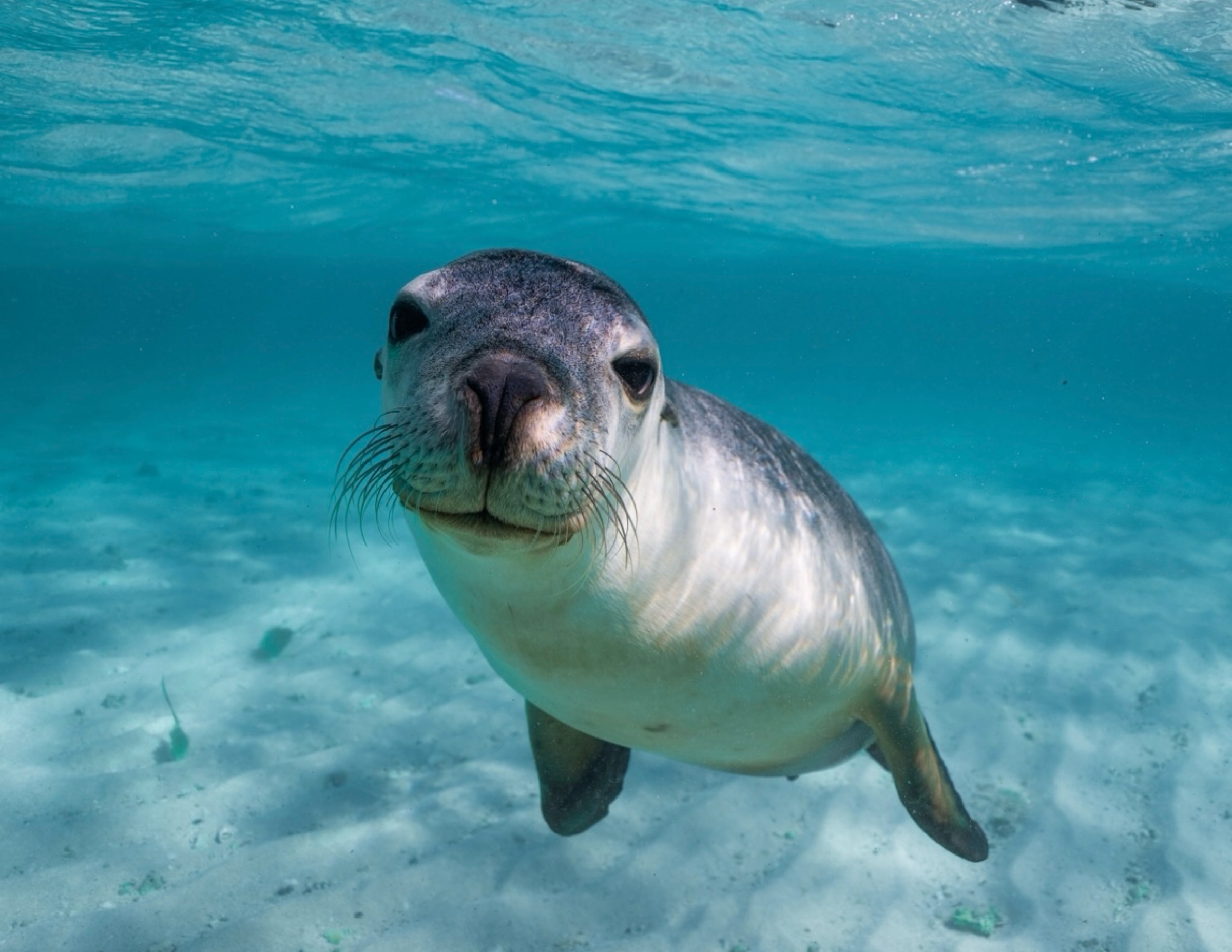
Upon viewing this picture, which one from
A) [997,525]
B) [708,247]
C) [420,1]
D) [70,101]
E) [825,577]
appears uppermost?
[420,1]

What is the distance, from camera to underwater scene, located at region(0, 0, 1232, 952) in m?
2.16

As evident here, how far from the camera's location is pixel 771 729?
2.67 m

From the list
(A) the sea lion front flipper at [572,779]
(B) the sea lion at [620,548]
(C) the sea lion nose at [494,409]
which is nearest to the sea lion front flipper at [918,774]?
(B) the sea lion at [620,548]

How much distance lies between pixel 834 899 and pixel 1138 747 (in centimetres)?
255

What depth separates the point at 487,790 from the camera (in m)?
4.39

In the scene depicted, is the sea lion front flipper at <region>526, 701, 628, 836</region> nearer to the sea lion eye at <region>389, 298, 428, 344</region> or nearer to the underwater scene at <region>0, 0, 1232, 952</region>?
the underwater scene at <region>0, 0, 1232, 952</region>

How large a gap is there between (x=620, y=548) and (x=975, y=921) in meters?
2.81

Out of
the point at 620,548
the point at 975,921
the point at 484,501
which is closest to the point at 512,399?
the point at 484,501

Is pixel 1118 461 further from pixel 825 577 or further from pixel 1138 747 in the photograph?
pixel 825 577

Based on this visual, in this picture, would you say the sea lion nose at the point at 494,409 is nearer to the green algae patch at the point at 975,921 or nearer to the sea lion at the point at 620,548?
the sea lion at the point at 620,548

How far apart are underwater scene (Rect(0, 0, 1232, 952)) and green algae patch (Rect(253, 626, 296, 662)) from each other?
0.14ft

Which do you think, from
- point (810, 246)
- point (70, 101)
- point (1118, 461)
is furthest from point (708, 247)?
point (70, 101)

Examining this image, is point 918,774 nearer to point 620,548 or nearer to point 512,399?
point 620,548

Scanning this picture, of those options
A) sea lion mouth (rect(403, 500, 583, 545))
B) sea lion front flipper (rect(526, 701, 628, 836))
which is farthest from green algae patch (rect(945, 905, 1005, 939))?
sea lion mouth (rect(403, 500, 583, 545))
